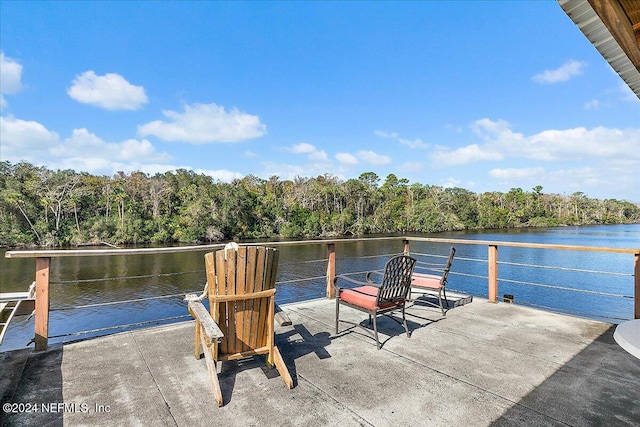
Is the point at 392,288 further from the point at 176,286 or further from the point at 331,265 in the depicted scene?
the point at 176,286

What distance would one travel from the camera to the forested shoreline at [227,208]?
32562mm

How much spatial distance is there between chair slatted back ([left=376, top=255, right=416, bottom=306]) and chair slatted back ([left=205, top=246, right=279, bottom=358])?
1.08m

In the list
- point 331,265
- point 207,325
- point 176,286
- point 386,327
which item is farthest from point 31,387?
point 176,286

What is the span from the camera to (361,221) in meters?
46.6

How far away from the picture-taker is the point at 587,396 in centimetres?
201

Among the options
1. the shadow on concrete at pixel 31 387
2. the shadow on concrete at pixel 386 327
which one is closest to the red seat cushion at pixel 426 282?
the shadow on concrete at pixel 386 327

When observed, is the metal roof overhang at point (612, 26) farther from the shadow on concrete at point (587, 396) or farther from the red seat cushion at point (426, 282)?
the red seat cushion at point (426, 282)

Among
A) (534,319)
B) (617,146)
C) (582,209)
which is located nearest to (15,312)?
(534,319)

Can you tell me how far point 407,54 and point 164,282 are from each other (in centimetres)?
1743

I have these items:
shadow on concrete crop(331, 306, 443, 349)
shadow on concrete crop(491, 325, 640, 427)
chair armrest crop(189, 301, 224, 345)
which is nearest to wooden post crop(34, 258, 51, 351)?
chair armrest crop(189, 301, 224, 345)

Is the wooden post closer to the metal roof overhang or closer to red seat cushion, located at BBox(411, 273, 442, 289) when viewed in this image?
red seat cushion, located at BBox(411, 273, 442, 289)

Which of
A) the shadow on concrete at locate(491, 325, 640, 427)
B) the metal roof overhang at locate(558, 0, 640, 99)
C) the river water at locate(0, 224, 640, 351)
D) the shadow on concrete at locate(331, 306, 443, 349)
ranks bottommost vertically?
the river water at locate(0, 224, 640, 351)

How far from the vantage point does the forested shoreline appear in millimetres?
32562

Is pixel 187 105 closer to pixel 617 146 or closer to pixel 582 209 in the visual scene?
pixel 617 146
